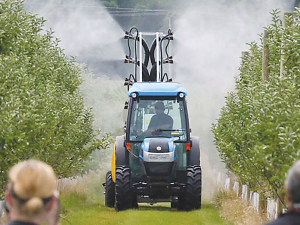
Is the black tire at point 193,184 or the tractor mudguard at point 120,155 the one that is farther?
the tractor mudguard at point 120,155

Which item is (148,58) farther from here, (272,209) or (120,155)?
(272,209)

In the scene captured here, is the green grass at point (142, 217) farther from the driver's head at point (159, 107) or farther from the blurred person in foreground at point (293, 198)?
the blurred person in foreground at point (293, 198)

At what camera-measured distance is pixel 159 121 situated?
2075 centimetres

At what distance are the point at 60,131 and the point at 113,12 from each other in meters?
42.8

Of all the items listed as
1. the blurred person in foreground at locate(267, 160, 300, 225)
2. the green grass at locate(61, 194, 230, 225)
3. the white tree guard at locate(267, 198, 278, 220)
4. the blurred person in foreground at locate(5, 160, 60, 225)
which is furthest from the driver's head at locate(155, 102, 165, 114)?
the blurred person in foreground at locate(5, 160, 60, 225)

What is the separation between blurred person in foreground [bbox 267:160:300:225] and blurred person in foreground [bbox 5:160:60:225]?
3.88ft

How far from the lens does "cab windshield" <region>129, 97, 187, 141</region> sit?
68.1ft

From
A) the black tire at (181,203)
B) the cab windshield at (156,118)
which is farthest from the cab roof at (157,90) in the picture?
the black tire at (181,203)

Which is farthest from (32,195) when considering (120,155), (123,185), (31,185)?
(120,155)

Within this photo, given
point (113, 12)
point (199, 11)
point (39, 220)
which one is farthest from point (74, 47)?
point (39, 220)

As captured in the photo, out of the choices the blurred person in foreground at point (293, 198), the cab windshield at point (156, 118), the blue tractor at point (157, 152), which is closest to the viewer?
the blurred person in foreground at point (293, 198)

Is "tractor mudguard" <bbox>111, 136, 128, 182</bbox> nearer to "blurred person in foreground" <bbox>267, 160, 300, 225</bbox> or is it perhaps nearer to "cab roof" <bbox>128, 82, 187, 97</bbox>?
"cab roof" <bbox>128, 82, 187, 97</bbox>

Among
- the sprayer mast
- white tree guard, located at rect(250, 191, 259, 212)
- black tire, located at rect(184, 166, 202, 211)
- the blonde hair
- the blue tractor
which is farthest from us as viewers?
the sprayer mast

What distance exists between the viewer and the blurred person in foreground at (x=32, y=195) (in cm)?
456
